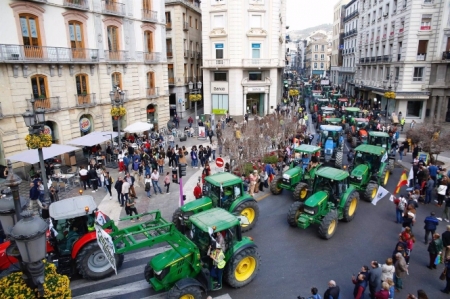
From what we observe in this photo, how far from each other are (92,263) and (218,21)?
110 feet

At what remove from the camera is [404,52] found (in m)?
33.7

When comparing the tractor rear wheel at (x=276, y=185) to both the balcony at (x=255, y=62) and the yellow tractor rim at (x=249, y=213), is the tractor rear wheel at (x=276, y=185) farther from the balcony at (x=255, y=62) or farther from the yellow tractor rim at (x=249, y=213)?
the balcony at (x=255, y=62)

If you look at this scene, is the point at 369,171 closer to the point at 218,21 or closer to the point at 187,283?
the point at 187,283

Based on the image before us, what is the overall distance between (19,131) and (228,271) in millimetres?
17091

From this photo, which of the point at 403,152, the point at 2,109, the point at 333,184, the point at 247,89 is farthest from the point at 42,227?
the point at 247,89

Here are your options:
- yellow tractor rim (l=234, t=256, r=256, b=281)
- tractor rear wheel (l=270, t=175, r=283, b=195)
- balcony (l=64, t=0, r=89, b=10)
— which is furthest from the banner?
balcony (l=64, t=0, r=89, b=10)

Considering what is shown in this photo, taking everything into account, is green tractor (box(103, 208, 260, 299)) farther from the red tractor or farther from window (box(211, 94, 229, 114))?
window (box(211, 94, 229, 114))

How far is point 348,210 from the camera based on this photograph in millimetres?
12789

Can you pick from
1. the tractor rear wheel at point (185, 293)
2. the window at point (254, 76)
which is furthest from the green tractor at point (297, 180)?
the window at point (254, 76)

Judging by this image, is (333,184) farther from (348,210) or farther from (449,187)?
(449,187)

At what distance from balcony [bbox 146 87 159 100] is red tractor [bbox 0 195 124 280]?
Result: 21.4 meters

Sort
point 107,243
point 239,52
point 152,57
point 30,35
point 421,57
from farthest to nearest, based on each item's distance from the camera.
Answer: point 239,52
point 421,57
point 152,57
point 30,35
point 107,243

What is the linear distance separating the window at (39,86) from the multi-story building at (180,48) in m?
20.3

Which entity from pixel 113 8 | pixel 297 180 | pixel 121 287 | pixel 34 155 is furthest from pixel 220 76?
pixel 121 287
